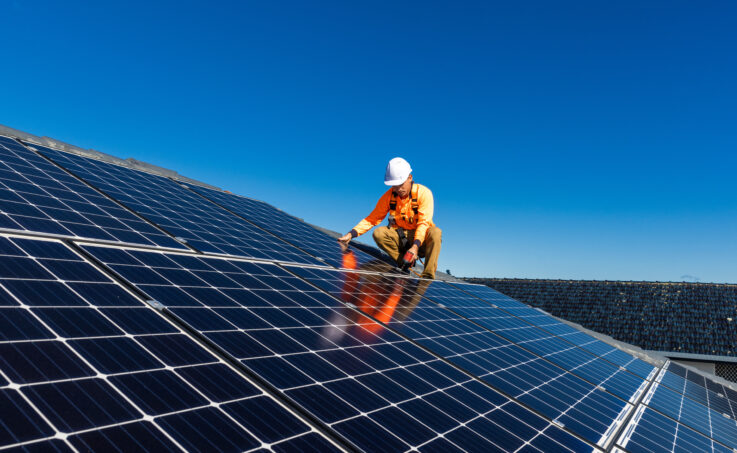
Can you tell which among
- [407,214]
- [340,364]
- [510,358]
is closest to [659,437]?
[510,358]

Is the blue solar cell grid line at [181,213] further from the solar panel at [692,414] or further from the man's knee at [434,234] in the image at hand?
the solar panel at [692,414]

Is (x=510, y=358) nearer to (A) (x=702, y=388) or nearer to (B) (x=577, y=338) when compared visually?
(B) (x=577, y=338)

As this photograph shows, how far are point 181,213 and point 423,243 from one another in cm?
679

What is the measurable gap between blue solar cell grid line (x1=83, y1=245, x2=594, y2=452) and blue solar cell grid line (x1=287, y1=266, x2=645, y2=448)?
517 millimetres

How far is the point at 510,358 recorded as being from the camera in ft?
26.4

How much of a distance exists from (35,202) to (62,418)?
5389mm

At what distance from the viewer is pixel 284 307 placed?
6203 mm

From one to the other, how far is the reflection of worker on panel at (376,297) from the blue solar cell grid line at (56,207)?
9.55ft

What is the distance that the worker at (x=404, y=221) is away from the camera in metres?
12.9

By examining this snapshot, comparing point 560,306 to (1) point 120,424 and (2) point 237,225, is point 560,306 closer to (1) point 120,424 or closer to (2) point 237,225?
(2) point 237,225

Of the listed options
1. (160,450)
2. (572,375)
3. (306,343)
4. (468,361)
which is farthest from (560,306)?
(160,450)

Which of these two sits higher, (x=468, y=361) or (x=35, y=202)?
(x=35, y=202)

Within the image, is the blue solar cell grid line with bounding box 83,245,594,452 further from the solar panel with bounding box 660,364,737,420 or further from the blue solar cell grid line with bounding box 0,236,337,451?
the solar panel with bounding box 660,364,737,420

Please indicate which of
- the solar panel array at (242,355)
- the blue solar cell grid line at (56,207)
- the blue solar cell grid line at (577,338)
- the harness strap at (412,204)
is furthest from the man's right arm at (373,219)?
the blue solar cell grid line at (56,207)
